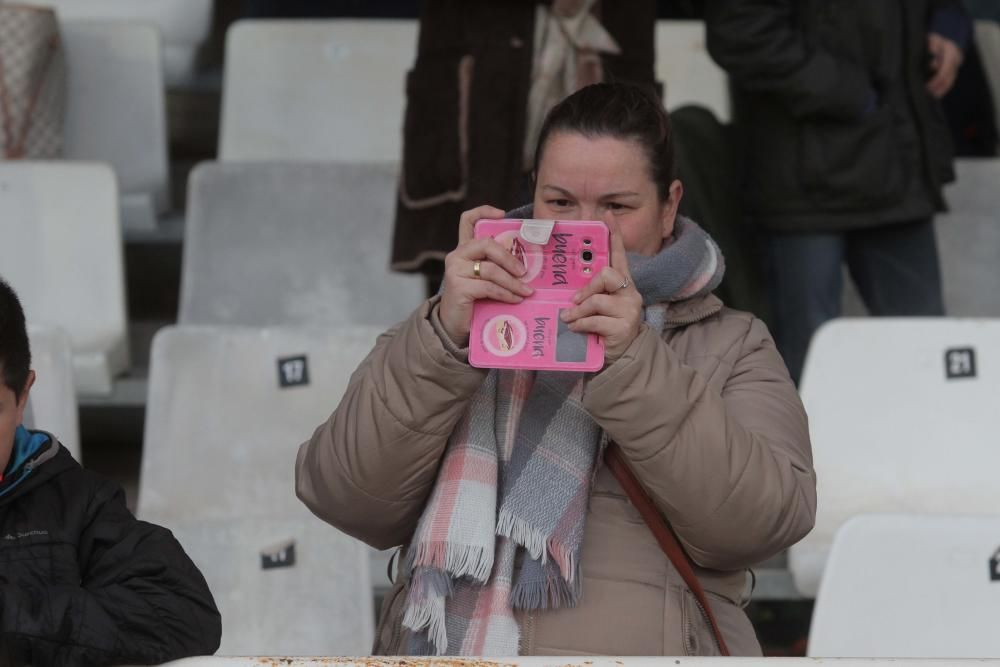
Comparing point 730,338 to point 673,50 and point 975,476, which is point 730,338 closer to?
point 975,476


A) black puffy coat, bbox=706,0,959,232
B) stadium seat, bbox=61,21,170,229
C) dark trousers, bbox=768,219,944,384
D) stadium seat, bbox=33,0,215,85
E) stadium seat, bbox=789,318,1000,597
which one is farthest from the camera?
stadium seat, bbox=33,0,215,85

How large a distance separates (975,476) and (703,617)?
3.77 ft

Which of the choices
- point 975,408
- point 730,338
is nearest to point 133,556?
point 730,338

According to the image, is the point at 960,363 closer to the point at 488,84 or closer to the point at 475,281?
the point at 488,84

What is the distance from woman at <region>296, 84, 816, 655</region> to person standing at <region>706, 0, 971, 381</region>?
117 centimetres

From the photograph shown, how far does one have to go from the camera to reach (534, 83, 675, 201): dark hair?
172 cm

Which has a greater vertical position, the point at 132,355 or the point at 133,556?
the point at 133,556

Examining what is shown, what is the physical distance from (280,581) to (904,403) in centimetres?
111

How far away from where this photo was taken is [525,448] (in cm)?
162

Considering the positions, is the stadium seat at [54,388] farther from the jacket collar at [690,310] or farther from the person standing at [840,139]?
the person standing at [840,139]

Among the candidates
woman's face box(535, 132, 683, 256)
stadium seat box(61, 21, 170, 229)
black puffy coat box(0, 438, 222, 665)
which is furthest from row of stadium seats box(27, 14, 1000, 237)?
black puffy coat box(0, 438, 222, 665)

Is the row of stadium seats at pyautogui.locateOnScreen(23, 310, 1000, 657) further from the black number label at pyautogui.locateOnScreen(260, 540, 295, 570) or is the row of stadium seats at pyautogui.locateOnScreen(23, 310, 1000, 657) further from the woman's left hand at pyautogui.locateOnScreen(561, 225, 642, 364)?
the woman's left hand at pyautogui.locateOnScreen(561, 225, 642, 364)

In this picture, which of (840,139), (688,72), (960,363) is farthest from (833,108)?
(688,72)

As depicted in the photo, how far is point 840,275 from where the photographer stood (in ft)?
9.68
